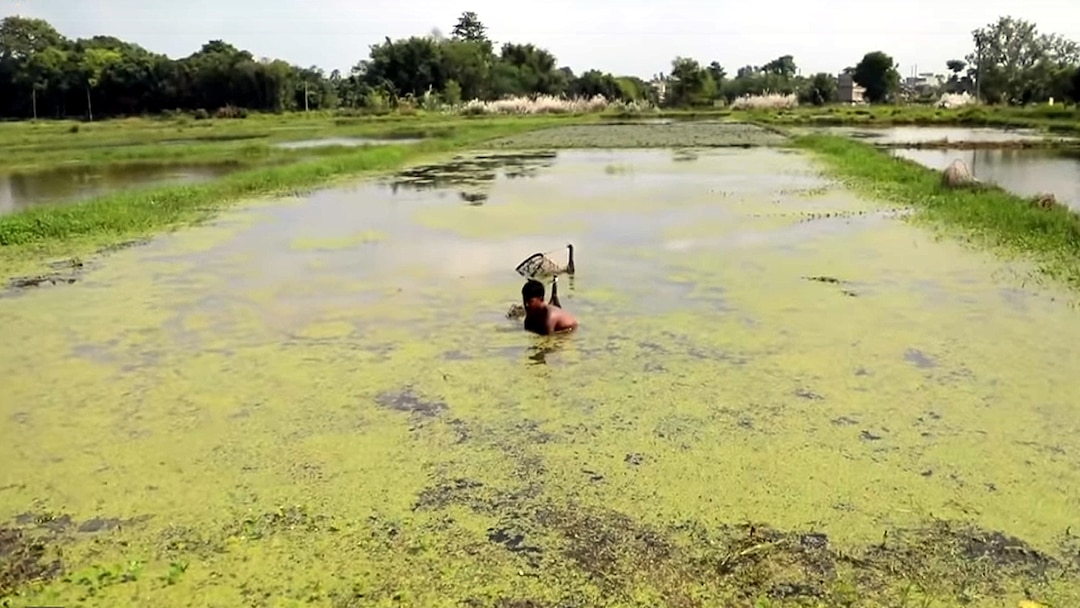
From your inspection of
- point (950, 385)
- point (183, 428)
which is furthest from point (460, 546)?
point (950, 385)

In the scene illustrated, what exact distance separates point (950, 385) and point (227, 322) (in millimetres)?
3965

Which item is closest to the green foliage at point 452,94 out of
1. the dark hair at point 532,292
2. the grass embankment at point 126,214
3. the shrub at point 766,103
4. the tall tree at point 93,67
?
the shrub at point 766,103

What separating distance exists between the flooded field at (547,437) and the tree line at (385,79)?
3496 centimetres

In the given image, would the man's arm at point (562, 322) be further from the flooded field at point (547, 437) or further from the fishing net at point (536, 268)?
the fishing net at point (536, 268)

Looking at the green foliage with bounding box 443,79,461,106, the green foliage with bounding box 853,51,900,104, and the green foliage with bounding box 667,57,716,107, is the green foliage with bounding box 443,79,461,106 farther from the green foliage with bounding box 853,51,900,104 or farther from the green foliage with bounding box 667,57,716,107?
the green foliage with bounding box 853,51,900,104

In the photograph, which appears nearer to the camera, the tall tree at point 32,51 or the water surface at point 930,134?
the water surface at point 930,134

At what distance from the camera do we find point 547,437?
3.60 meters

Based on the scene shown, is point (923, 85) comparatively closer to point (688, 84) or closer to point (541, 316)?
point (688, 84)

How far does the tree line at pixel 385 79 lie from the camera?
1714 inches

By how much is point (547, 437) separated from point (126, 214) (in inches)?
301

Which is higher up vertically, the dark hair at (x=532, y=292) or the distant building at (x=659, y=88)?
the distant building at (x=659, y=88)

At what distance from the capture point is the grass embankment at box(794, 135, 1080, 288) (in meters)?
6.93

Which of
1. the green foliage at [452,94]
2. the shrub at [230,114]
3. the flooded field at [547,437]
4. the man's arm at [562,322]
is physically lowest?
the flooded field at [547,437]

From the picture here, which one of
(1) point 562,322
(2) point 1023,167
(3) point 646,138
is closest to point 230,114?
(3) point 646,138
